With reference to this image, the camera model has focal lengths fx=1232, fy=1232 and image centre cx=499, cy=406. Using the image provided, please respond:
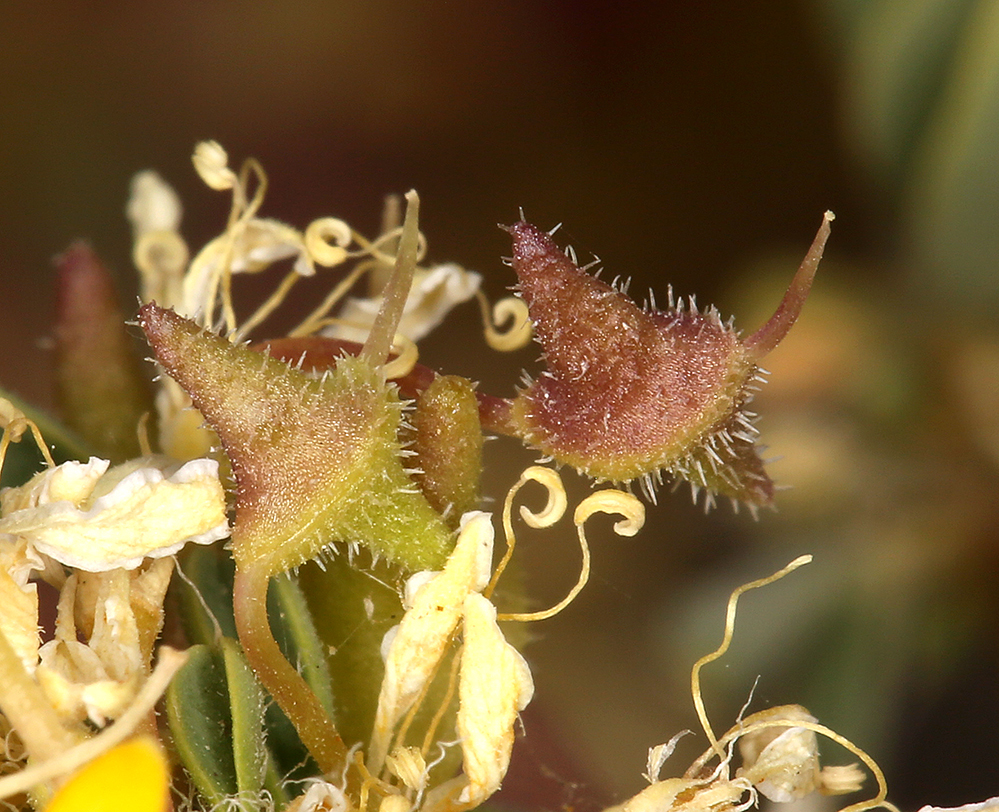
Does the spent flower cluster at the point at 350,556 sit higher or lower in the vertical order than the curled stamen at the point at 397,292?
lower

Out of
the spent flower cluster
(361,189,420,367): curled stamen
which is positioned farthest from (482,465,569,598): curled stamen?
(361,189,420,367): curled stamen

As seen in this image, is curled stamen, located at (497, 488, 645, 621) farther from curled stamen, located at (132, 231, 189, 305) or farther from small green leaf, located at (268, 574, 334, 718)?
curled stamen, located at (132, 231, 189, 305)

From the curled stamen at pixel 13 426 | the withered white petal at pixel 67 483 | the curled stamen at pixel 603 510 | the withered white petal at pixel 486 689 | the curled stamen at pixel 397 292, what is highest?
the curled stamen at pixel 397 292

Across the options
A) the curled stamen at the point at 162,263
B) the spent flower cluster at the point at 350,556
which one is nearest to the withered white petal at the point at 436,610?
the spent flower cluster at the point at 350,556

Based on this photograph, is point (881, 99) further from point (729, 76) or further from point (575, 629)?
point (575, 629)

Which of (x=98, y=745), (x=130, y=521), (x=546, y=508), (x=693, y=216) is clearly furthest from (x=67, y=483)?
(x=693, y=216)

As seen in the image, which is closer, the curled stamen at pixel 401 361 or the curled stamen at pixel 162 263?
the curled stamen at pixel 401 361

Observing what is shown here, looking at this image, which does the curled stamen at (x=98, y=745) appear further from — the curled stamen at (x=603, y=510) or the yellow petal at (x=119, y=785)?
the curled stamen at (x=603, y=510)

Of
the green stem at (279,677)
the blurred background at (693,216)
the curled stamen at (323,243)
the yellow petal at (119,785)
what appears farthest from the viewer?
the blurred background at (693,216)
